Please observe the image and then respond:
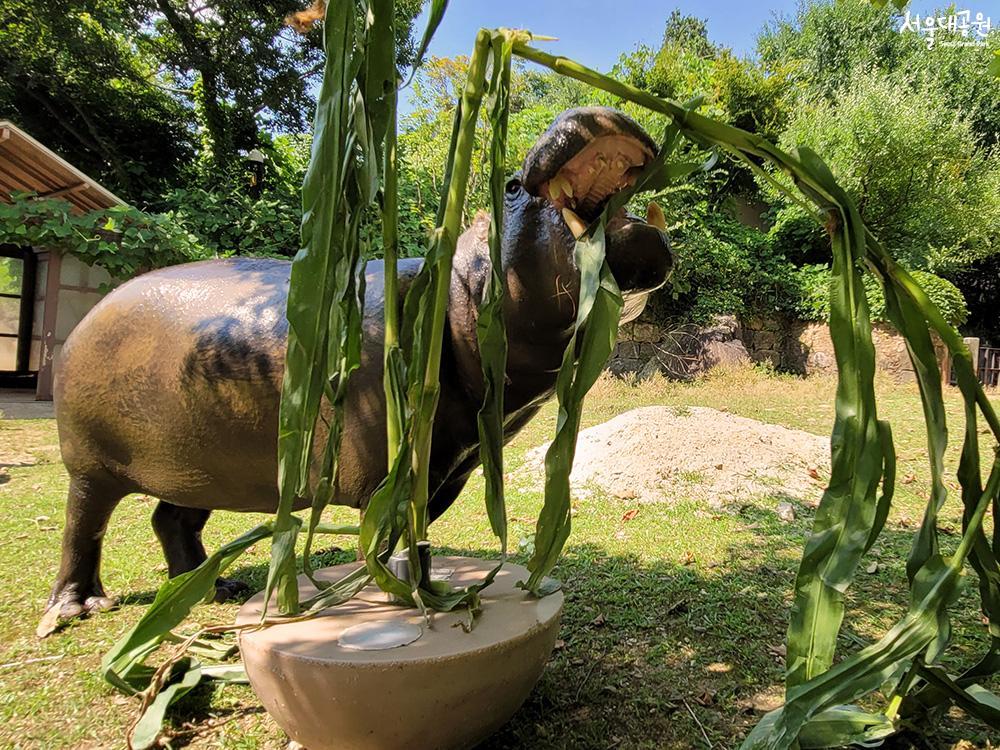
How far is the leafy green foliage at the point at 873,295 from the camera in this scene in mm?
12031

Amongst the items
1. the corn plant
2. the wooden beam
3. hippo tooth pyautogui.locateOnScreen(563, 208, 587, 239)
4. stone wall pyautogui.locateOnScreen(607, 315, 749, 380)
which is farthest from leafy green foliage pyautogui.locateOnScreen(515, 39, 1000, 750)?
stone wall pyautogui.locateOnScreen(607, 315, 749, 380)

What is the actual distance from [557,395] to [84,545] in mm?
2161

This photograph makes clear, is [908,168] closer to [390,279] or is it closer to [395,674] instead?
[390,279]

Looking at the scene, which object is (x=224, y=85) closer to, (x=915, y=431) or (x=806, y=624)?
(x=915, y=431)

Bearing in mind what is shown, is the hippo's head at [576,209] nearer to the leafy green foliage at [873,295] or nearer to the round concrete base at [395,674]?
the round concrete base at [395,674]

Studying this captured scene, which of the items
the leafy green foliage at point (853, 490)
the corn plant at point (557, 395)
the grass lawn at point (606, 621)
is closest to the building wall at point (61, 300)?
the grass lawn at point (606, 621)

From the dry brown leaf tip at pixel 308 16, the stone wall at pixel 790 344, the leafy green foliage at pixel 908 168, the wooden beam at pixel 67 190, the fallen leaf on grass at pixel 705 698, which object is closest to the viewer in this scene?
the dry brown leaf tip at pixel 308 16

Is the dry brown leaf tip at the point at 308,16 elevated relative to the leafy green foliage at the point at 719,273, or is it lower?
lower

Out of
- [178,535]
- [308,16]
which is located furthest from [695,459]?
[308,16]

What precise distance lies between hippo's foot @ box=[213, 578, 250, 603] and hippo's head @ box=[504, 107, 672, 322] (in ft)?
6.53

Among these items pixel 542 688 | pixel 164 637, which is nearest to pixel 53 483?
pixel 164 637

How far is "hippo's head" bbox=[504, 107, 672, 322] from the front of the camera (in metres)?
1.64

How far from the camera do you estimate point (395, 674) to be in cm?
130

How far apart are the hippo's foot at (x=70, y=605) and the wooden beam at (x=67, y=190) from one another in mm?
7363
